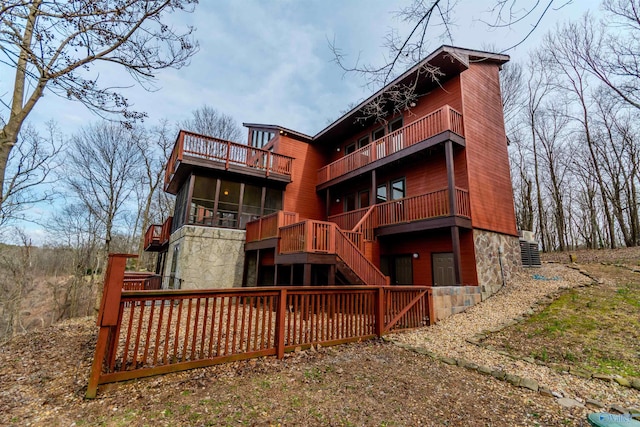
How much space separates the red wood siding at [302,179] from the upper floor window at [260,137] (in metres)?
1.70

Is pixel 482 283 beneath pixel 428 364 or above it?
above

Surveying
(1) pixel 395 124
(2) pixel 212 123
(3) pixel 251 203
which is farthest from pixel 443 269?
(2) pixel 212 123

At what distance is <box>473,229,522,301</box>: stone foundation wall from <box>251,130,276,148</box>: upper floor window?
1229 cm

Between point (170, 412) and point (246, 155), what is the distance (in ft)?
35.6

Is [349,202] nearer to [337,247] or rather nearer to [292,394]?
[337,247]

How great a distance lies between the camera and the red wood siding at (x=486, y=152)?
32.8 feet

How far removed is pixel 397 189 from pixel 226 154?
24.7 feet

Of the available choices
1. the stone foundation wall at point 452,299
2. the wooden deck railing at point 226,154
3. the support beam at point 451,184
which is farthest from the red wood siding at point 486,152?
the wooden deck railing at point 226,154

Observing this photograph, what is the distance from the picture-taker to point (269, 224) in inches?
397

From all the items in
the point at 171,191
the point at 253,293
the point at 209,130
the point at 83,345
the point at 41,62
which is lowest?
the point at 83,345

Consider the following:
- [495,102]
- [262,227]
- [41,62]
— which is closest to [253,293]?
[41,62]

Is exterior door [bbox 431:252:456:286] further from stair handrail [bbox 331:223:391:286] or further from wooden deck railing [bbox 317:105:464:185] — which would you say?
wooden deck railing [bbox 317:105:464:185]

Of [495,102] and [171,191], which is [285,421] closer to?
[495,102]

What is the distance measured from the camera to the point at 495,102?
39.6ft
